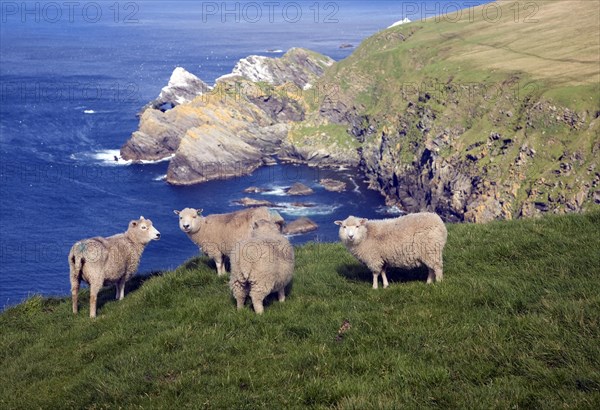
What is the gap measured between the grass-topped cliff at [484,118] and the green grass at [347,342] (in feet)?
305

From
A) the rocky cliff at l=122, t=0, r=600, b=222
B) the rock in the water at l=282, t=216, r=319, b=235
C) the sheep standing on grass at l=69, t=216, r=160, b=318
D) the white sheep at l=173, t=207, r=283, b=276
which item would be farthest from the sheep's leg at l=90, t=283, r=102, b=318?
the rocky cliff at l=122, t=0, r=600, b=222

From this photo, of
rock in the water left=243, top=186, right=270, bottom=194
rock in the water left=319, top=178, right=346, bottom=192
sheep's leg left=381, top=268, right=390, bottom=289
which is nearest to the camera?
sheep's leg left=381, top=268, right=390, bottom=289

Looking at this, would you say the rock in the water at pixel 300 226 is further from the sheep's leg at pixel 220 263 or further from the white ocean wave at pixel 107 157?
the sheep's leg at pixel 220 263

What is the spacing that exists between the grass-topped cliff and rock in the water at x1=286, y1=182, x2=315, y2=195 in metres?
17.9

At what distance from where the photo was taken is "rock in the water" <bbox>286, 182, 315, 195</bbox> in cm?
13262

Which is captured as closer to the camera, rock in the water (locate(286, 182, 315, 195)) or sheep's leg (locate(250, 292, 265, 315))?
sheep's leg (locate(250, 292, 265, 315))

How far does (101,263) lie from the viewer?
53.9 ft

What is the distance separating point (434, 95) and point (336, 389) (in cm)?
14594

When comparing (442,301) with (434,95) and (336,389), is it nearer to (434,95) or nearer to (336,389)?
(336,389)

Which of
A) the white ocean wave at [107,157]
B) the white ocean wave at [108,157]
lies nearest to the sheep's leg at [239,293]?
the white ocean wave at [107,157]

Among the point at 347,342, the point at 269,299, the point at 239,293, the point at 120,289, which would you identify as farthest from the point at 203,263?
the point at 347,342

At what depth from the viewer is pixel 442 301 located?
12633 mm

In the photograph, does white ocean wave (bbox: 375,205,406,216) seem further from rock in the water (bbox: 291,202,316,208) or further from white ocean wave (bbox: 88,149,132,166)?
white ocean wave (bbox: 88,149,132,166)

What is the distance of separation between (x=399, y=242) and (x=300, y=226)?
304ft
